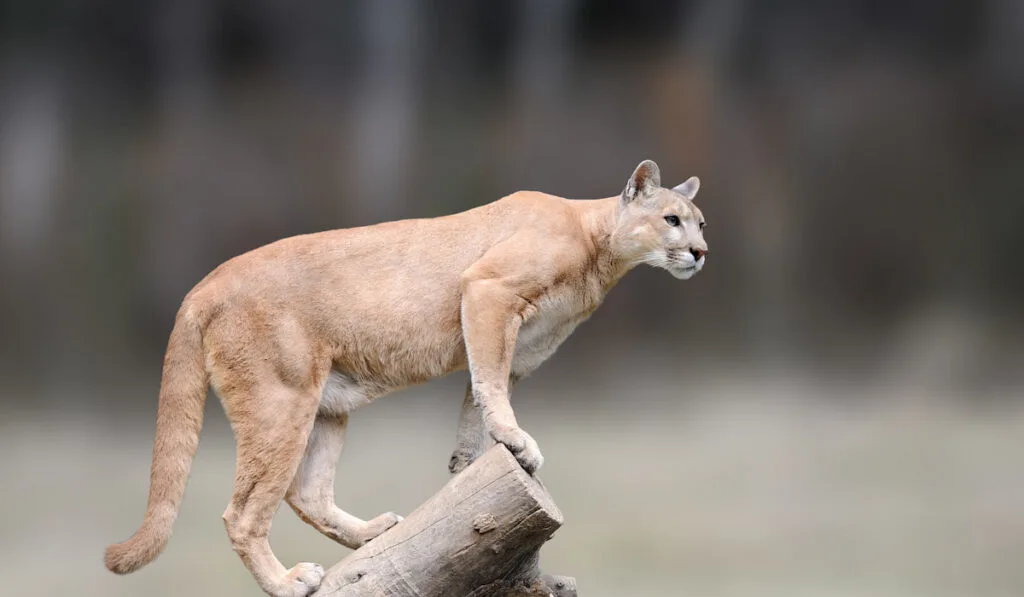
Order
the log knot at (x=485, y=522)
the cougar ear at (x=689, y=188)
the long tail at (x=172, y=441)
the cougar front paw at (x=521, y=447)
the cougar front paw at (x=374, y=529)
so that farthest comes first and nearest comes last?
the cougar ear at (x=689, y=188)
the cougar front paw at (x=374, y=529)
the long tail at (x=172, y=441)
the cougar front paw at (x=521, y=447)
the log knot at (x=485, y=522)

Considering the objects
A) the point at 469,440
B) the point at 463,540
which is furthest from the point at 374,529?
the point at 463,540

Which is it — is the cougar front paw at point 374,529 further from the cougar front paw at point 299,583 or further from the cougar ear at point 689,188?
the cougar ear at point 689,188

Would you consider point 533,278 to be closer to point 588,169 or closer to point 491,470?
point 491,470

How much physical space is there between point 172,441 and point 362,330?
1.03m

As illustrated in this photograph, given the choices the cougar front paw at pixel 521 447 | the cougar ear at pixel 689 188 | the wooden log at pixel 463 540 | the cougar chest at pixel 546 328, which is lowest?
the wooden log at pixel 463 540

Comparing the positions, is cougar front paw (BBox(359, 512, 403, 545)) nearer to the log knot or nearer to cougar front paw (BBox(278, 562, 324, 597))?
cougar front paw (BBox(278, 562, 324, 597))

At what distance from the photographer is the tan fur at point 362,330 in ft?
15.5

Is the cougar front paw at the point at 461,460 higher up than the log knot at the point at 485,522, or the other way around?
the cougar front paw at the point at 461,460

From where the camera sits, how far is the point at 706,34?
312 inches

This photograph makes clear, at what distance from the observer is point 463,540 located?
14.4ft

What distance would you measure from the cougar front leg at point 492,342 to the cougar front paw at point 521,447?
0.02 meters

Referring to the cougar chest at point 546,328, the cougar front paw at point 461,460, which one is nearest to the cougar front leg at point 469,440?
the cougar front paw at point 461,460

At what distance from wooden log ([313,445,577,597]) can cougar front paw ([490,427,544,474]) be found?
7 centimetres

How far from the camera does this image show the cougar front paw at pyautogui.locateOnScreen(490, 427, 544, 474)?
4555 mm
